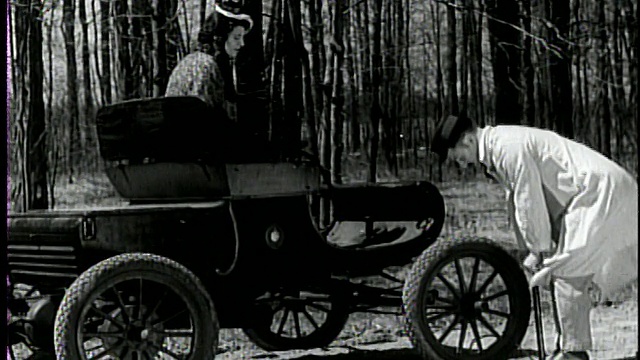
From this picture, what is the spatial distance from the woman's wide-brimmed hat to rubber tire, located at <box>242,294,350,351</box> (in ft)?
5.76

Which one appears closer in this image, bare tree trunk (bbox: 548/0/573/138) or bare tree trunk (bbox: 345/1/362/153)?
bare tree trunk (bbox: 548/0/573/138)

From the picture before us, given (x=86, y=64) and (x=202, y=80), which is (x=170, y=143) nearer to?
(x=202, y=80)

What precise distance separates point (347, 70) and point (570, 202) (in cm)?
247

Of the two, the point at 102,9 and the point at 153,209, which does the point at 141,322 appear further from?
the point at 102,9

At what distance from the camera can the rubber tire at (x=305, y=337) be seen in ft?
14.3

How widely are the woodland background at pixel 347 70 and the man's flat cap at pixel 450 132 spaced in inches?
58.0

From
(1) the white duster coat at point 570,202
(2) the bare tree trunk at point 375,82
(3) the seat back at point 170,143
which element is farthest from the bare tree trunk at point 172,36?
(1) the white duster coat at point 570,202

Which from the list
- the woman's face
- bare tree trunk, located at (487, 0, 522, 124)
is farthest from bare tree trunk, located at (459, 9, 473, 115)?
the woman's face

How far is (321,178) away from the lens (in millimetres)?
4387

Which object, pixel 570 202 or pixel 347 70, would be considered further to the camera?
pixel 347 70

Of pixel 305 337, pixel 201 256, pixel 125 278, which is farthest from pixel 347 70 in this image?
pixel 125 278

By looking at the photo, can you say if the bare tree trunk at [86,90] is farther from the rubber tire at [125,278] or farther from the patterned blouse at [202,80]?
the rubber tire at [125,278]

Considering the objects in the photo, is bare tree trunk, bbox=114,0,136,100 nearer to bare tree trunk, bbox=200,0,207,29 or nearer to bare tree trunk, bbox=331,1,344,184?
bare tree trunk, bbox=200,0,207,29

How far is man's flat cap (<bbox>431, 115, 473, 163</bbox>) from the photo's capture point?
3564 millimetres
